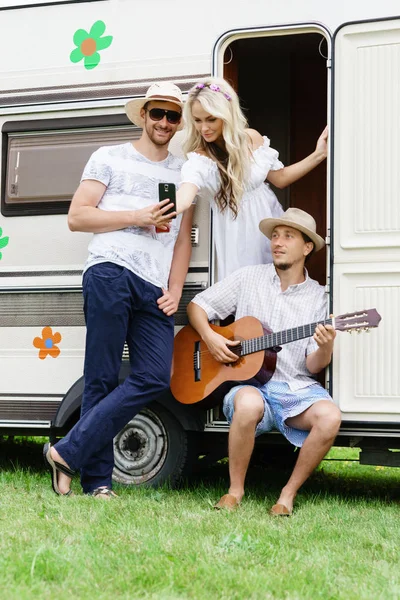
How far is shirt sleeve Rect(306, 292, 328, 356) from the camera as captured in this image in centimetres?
438

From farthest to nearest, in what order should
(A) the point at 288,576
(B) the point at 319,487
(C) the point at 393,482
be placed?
(C) the point at 393,482 → (B) the point at 319,487 → (A) the point at 288,576

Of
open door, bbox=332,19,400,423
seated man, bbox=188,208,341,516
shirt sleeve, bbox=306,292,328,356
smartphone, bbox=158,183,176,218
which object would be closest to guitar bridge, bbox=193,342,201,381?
seated man, bbox=188,208,341,516

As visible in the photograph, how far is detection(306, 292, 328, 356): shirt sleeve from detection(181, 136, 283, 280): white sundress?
17.2 inches

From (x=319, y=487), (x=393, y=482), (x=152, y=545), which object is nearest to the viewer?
(x=152, y=545)

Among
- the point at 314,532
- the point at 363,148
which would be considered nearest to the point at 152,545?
the point at 314,532

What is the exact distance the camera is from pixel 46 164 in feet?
16.3

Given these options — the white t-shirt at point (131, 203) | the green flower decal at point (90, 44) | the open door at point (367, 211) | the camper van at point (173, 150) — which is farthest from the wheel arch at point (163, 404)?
the green flower decal at point (90, 44)

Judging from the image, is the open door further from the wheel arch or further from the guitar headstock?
the wheel arch

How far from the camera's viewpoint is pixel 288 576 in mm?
2854

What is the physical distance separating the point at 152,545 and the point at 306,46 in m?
3.87

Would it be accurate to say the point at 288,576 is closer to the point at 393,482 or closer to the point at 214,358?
the point at 214,358

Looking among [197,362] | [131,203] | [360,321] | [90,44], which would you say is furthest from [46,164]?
[360,321]

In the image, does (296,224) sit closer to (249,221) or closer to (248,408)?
(249,221)

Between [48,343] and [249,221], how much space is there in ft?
4.20
